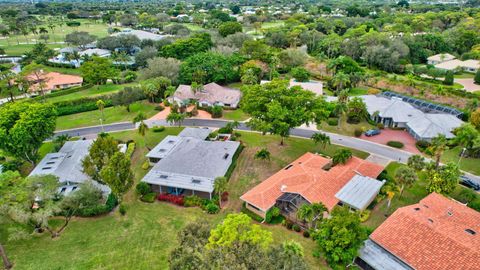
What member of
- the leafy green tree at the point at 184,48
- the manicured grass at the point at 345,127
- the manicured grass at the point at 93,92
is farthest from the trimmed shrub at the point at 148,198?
the leafy green tree at the point at 184,48

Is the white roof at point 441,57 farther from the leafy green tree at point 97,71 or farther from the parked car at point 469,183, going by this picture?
the leafy green tree at point 97,71

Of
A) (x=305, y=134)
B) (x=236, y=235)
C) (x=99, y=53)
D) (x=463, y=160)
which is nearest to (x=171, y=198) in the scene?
(x=236, y=235)

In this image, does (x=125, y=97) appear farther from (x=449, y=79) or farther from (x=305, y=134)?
(x=449, y=79)

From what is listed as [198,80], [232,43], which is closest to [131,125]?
[198,80]

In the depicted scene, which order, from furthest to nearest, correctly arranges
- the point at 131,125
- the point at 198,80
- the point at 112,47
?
1. the point at 112,47
2. the point at 198,80
3. the point at 131,125

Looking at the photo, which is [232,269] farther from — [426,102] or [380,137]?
[426,102]

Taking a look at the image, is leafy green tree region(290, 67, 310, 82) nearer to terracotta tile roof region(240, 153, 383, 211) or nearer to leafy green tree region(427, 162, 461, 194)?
terracotta tile roof region(240, 153, 383, 211)
